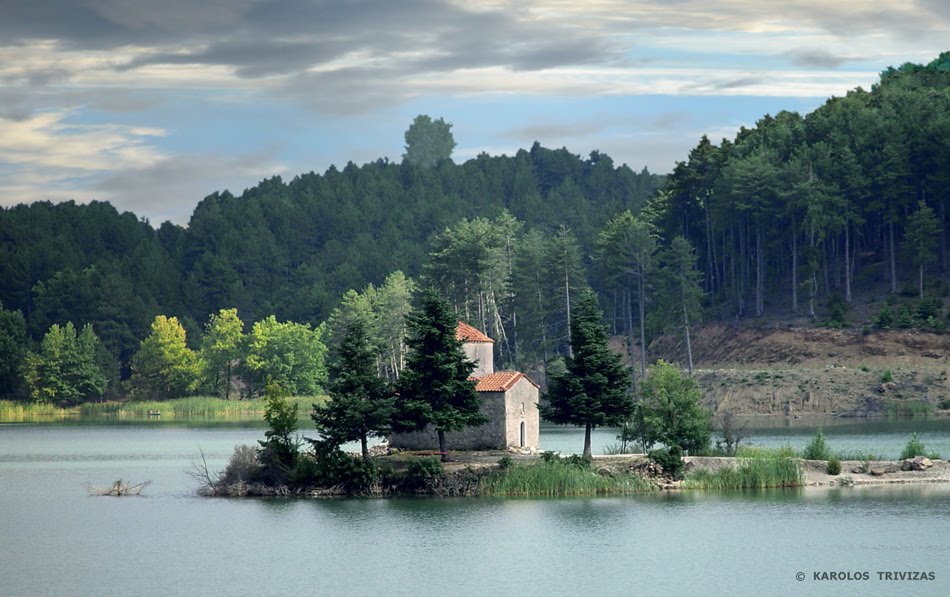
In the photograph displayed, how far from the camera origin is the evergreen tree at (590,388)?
65062 mm

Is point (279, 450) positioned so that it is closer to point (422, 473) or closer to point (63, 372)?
point (422, 473)

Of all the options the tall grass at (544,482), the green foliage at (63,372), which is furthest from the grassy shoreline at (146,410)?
the tall grass at (544,482)

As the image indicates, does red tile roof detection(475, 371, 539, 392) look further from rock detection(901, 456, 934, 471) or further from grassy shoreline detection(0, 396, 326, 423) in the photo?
grassy shoreline detection(0, 396, 326, 423)

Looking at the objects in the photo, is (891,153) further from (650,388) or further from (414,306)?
(650,388)

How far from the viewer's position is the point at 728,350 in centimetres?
13312

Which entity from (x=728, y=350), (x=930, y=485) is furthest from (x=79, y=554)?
(x=728, y=350)

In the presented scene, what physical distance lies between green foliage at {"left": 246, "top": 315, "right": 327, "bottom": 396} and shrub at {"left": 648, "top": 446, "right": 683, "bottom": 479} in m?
92.1

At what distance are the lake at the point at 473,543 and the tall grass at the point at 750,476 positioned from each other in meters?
1.15

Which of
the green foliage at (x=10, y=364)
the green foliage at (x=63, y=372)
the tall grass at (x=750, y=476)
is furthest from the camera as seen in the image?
the green foliage at (x=10, y=364)

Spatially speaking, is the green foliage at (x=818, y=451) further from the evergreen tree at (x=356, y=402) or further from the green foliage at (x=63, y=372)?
the green foliage at (x=63, y=372)

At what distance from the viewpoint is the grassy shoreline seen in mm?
143000

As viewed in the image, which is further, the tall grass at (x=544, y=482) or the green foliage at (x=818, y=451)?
→ the green foliage at (x=818, y=451)

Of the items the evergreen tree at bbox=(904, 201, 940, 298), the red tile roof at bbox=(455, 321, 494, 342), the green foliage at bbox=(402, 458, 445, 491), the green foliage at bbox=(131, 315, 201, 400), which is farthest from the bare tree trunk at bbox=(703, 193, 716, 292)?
the green foliage at bbox=(402, 458, 445, 491)

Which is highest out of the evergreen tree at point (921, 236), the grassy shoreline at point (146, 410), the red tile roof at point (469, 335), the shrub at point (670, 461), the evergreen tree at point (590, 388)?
the evergreen tree at point (921, 236)
